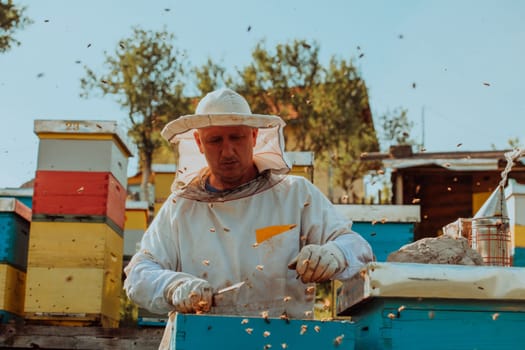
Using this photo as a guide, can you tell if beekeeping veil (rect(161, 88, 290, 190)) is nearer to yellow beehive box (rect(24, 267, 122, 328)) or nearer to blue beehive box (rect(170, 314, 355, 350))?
blue beehive box (rect(170, 314, 355, 350))

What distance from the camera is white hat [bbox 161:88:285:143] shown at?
8.87 ft

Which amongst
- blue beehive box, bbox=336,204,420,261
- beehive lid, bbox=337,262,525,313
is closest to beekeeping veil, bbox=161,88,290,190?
beehive lid, bbox=337,262,525,313

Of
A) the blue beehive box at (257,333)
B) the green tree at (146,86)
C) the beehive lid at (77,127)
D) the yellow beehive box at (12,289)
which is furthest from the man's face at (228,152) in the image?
the green tree at (146,86)

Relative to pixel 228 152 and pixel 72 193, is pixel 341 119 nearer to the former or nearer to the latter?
pixel 72 193

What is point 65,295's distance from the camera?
5.22 metres

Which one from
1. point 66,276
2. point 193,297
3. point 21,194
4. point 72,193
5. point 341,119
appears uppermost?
point 341,119

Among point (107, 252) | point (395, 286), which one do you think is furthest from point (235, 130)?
point (107, 252)

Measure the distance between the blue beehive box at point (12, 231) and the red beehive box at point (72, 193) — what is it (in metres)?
0.15

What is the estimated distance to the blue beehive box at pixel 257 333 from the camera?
6.11 feet

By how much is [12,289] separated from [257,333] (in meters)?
3.87

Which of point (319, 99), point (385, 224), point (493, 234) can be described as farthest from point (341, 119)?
point (493, 234)

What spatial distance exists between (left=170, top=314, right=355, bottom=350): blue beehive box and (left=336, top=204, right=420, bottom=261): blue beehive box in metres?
3.69

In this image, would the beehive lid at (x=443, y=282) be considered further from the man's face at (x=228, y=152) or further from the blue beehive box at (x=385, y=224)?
the blue beehive box at (x=385, y=224)

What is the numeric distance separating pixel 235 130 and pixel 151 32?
23.3m
